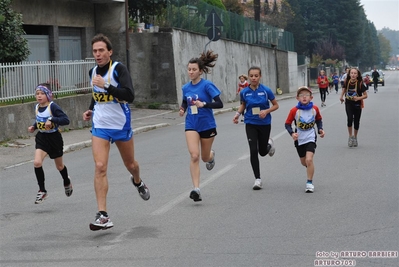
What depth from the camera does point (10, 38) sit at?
20.3 m

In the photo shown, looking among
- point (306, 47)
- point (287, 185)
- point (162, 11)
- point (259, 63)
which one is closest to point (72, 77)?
point (162, 11)

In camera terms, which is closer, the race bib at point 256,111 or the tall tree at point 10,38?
the race bib at point 256,111

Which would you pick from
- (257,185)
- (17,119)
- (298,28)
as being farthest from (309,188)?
(298,28)

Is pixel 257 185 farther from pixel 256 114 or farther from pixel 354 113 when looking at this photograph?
pixel 354 113

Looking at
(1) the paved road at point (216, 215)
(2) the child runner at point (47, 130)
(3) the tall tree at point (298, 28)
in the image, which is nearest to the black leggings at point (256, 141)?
(1) the paved road at point (216, 215)

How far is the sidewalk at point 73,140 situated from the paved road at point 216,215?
36.0 inches

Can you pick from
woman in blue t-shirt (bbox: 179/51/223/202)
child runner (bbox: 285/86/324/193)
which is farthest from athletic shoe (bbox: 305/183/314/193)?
woman in blue t-shirt (bbox: 179/51/223/202)

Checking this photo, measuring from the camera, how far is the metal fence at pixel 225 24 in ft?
104

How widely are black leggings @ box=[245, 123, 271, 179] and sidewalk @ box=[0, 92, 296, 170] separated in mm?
5388

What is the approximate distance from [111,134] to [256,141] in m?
3.27

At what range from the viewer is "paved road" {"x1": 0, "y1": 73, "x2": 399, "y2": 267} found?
6562 millimetres

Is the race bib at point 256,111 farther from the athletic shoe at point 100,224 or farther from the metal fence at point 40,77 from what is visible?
the metal fence at point 40,77

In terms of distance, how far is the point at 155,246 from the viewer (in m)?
6.89

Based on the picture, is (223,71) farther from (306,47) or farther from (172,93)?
(306,47)
